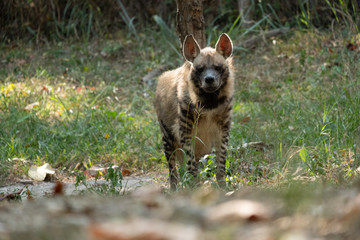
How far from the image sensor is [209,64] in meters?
6.02

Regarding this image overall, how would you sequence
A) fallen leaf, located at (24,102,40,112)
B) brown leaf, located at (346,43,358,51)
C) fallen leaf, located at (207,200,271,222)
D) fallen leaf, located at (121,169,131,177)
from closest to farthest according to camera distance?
1. fallen leaf, located at (207,200,271,222)
2. fallen leaf, located at (121,169,131,177)
3. fallen leaf, located at (24,102,40,112)
4. brown leaf, located at (346,43,358,51)

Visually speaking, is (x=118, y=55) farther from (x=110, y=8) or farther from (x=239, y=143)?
(x=239, y=143)

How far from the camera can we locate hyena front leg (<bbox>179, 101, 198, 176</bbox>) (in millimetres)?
6211

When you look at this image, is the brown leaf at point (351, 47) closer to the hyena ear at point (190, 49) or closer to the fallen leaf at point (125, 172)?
the hyena ear at point (190, 49)

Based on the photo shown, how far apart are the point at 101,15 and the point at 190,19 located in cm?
610

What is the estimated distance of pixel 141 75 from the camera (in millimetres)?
11008

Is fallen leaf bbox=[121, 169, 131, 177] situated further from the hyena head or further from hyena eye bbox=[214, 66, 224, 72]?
hyena eye bbox=[214, 66, 224, 72]

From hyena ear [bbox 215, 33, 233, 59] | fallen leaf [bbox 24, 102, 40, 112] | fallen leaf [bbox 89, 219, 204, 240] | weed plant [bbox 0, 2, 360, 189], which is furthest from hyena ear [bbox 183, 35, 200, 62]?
fallen leaf [bbox 89, 219, 204, 240]

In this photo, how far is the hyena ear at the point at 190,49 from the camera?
247 inches

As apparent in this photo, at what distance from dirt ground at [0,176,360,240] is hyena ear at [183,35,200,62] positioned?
404 cm

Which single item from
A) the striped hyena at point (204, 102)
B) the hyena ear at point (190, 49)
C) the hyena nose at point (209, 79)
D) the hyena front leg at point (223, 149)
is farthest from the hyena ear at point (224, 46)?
the hyena front leg at point (223, 149)

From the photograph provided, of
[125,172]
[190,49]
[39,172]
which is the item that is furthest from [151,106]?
[190,49]

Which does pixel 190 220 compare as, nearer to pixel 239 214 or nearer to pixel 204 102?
pixel 239 214

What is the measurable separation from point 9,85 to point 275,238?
8.75m
